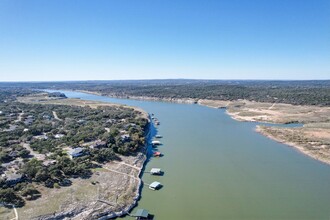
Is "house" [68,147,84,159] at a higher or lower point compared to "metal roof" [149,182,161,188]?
higher

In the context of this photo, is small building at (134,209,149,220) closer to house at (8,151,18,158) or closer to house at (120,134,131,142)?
house at (120,134,131,142)

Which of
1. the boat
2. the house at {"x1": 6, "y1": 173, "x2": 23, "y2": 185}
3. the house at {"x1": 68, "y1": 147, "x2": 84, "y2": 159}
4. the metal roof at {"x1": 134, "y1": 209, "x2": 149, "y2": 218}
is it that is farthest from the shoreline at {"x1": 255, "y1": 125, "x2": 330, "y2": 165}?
the house at {"x1": 6, "y1": 173, "x2": 23, "y2": 185}

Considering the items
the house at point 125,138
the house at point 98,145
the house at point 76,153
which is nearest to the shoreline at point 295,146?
the house at point 125,138

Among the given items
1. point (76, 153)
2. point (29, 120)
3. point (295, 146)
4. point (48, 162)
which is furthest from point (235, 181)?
point (29, 120)

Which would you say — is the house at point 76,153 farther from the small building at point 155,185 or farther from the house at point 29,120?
the house at point 29,120

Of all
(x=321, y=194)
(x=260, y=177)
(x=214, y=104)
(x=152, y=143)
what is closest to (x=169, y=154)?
(x=152, y=143)
